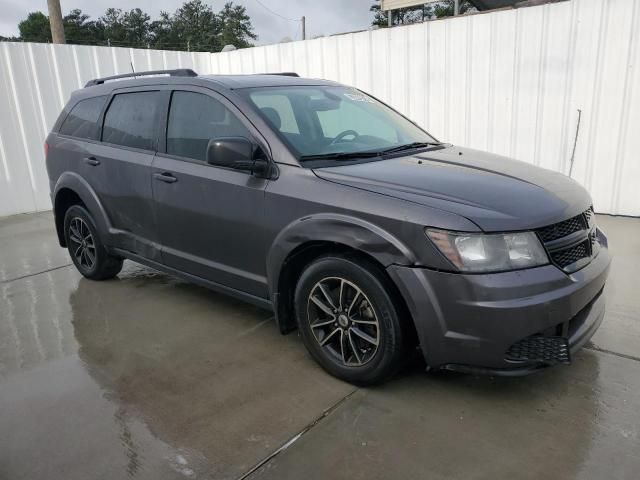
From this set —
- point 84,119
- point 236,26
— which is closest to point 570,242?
point 84,119

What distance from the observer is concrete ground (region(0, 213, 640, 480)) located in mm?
2422

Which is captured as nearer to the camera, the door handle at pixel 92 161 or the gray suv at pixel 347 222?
the gray suv at pixel 347 222

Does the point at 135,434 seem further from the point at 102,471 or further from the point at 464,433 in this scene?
the point at 464,433

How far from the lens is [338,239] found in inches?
111

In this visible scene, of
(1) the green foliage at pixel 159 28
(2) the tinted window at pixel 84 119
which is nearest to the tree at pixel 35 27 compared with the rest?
(1) the green foliage at pixel 159 28

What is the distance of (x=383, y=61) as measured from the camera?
25.5 feet

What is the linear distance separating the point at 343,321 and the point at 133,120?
251 centimetres

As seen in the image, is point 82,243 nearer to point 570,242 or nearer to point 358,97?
point 358,97

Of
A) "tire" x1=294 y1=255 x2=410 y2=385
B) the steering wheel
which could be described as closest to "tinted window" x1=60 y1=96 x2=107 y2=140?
the steering wheel

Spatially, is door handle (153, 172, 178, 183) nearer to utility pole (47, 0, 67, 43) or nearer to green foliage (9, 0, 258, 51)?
utility pole (47, 0, 67, 43)

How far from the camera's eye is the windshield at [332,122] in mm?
3330

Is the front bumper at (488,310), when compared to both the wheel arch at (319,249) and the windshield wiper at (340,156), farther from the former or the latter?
the windshield wiper at (340,156)

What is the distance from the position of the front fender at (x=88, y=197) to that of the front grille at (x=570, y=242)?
3.49m

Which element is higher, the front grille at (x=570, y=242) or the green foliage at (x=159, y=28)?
the green foliage at (x=159, y=28)
